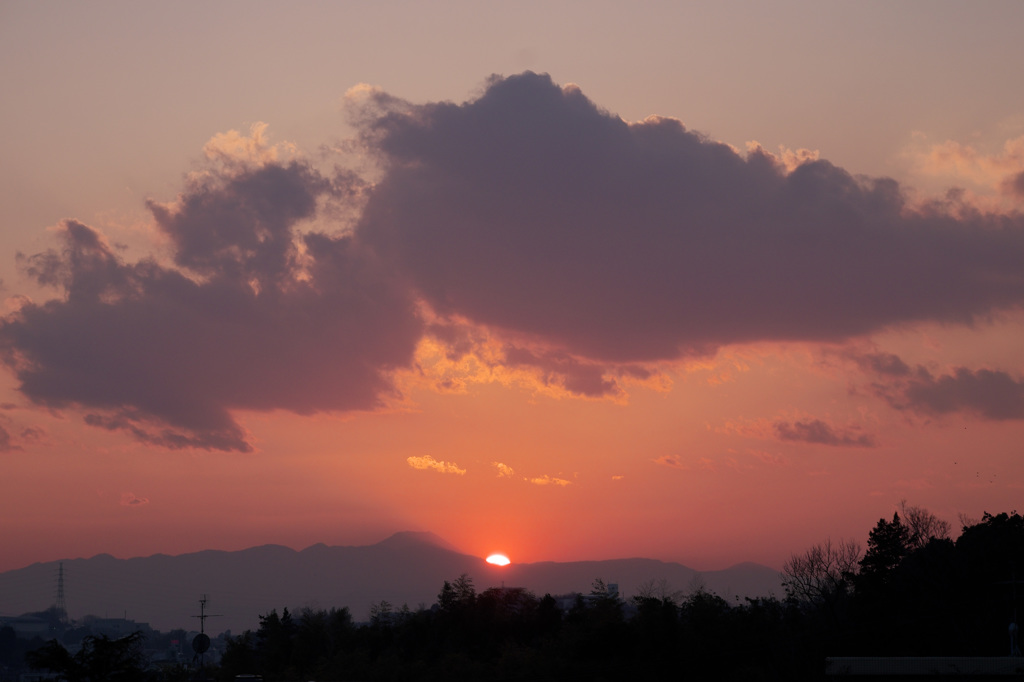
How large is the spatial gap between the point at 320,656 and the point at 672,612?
5598 centimetres

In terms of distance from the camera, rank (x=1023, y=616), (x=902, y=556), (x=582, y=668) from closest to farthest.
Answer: (x=1023, y=616) → (x=582, y=668) → (x=902, y=556)

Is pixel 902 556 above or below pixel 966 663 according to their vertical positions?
above

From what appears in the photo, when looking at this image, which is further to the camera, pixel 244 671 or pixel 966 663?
pixel 244 671

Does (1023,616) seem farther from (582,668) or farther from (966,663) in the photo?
(582,668)

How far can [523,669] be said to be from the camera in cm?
10519

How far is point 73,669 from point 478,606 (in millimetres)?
86437

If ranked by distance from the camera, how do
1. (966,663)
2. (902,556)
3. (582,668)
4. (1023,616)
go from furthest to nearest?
1. (902,556)
2. (582,668)
3. (1023,616)
4. (966,663)

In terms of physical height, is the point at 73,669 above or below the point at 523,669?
above

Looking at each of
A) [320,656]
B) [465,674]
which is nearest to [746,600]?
[465,674]

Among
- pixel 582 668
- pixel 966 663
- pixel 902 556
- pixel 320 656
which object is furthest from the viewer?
pixel 320 656

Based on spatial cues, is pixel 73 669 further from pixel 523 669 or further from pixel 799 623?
pixel 799 623

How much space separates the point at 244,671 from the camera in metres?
143

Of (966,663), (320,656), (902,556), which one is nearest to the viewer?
(966,663)

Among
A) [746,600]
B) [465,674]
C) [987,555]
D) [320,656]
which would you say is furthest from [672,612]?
[320,656]
